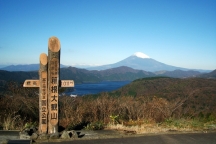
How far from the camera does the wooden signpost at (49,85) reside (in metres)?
5.67

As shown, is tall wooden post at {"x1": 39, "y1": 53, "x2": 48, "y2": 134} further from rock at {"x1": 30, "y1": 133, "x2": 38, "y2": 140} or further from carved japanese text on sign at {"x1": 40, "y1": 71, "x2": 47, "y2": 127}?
rock at {"x1": 30, "y1": 133, "x2": 38, "y2": 140}

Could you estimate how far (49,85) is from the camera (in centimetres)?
571

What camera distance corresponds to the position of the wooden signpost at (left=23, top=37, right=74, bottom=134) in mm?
5672

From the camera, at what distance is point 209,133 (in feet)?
22.0

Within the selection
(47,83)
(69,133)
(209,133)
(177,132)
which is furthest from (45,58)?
(209,133)

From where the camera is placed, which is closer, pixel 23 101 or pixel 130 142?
pixel 130 142

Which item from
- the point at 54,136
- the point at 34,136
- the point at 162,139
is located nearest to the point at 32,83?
the point at 34,136

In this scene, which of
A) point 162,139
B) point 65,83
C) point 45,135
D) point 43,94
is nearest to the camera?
point 45,135

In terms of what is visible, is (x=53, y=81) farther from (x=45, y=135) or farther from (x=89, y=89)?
(x=89, y=89)

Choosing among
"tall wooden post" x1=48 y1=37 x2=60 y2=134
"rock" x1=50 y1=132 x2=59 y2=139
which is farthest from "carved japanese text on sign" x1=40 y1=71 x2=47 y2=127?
"rock" x1=50 y1=132 x2=59 y2=139

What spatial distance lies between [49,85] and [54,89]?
0.17m

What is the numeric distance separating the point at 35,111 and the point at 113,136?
13.5 ft

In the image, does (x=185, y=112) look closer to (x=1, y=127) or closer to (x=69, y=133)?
(x=69, y=133)

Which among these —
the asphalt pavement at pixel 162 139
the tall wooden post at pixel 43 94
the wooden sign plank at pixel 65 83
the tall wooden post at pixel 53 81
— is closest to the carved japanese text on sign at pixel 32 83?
the tall wooden post at pixel 43 94
